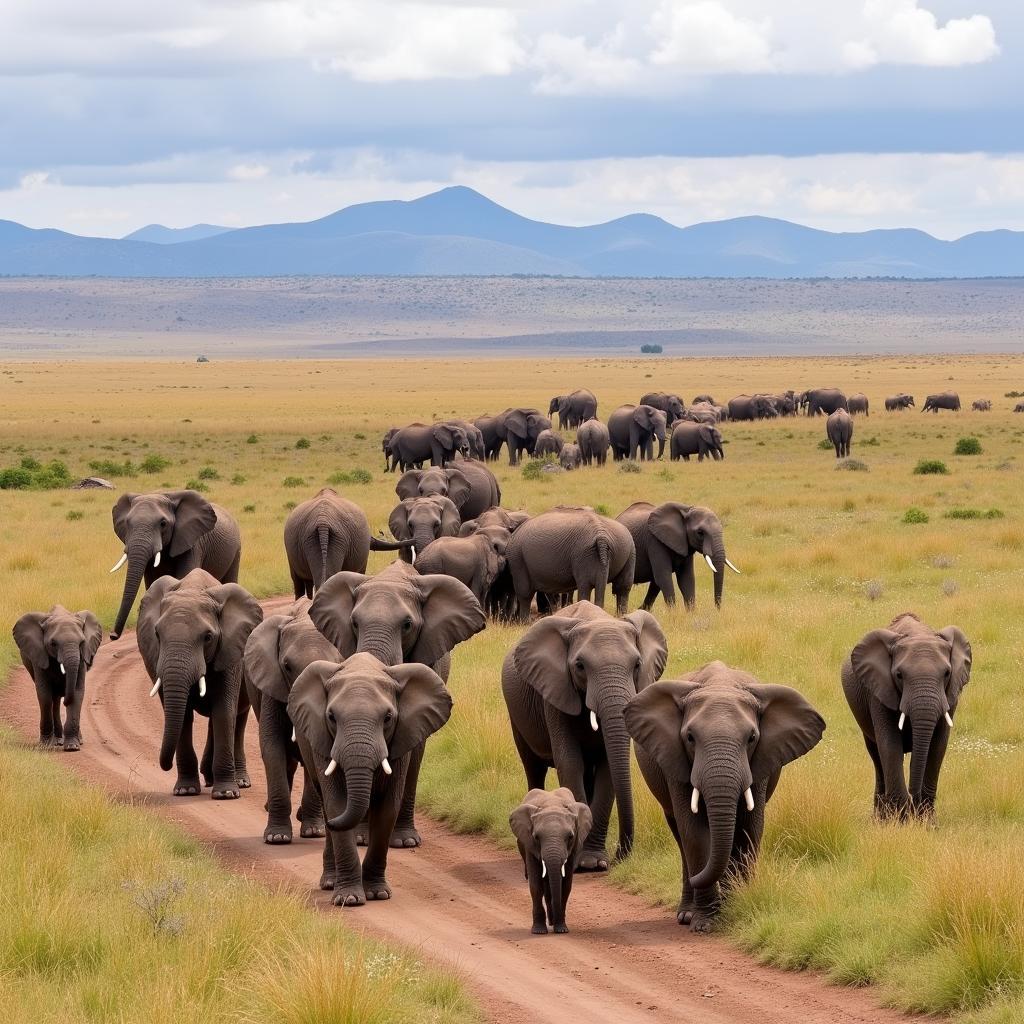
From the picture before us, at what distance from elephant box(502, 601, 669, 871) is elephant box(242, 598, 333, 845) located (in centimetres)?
152

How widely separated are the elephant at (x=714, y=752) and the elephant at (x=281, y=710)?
2.99 m

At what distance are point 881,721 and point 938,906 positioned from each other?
10.3ft

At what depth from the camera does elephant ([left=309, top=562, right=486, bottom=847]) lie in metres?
13.1

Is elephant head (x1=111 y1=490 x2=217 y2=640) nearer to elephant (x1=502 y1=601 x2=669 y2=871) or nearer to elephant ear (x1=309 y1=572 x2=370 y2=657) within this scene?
elephant ear (x1=309 y1=572 x2=370 y2=657)

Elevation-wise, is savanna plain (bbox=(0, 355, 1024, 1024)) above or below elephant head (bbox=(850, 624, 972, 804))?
below

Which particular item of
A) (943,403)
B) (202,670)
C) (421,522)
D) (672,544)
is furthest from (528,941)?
(943,403)

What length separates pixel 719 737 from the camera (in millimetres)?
10039

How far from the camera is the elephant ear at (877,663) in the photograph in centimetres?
1232

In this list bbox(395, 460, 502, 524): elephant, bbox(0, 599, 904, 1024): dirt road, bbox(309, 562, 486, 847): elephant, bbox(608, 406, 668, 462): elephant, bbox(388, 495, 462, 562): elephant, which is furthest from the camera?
bbox(608, 406, 668, 462): elephant

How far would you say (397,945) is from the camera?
9.79 m

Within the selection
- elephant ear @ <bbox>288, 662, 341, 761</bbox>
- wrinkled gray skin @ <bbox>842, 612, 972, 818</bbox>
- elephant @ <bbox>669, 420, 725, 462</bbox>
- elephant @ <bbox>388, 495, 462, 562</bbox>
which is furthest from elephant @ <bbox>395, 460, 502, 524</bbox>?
elephant @ <bbox>669, 420, 725, 462</bbox>

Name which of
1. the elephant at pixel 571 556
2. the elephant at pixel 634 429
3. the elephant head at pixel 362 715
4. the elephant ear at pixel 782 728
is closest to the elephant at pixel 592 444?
the elephant at pixel 634 429

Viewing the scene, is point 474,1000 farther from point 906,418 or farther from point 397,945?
point 906,418

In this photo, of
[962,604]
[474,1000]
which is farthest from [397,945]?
[962,604]
